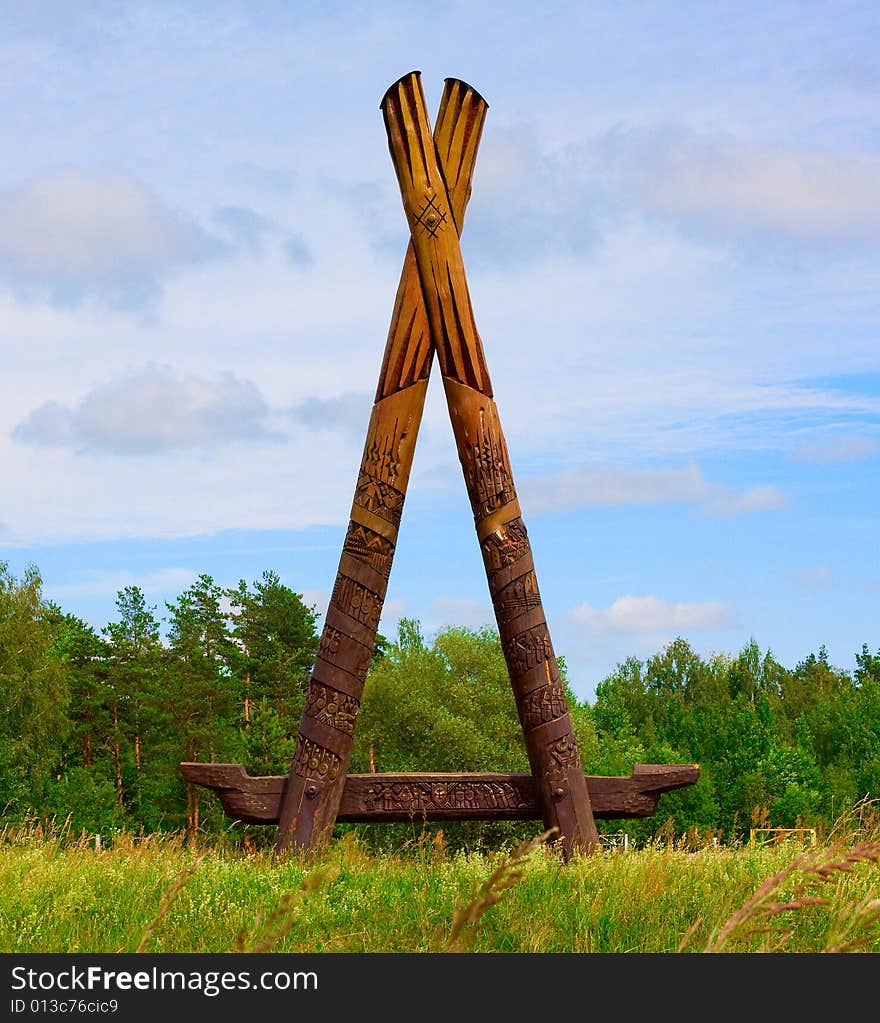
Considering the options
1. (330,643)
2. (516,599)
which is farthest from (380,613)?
(516,599)

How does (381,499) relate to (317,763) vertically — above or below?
above

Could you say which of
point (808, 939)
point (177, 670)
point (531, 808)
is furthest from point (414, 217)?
point (177, 670)

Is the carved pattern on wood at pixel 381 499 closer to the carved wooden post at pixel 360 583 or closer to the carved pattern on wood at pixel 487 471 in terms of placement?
the carved wooden post at pixel 360 583

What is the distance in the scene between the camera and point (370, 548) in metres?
10.2

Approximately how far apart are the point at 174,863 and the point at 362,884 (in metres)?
1.52

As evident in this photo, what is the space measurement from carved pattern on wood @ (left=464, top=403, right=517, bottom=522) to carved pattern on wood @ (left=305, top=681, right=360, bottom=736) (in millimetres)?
2065

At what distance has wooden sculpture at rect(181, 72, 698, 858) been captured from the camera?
1005cm

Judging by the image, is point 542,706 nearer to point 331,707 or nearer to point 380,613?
point 380,613

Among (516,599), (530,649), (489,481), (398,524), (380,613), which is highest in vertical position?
(489,481)

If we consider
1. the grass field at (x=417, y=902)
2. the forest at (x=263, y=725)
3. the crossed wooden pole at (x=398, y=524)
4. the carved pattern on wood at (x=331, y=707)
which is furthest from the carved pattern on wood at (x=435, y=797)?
the forest at (x=263, y=725)

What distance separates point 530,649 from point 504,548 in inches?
37.3

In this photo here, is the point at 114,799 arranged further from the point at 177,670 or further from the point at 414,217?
the point at 414,217

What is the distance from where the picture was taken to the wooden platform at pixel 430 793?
33.0ft

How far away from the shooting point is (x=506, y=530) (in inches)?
404
